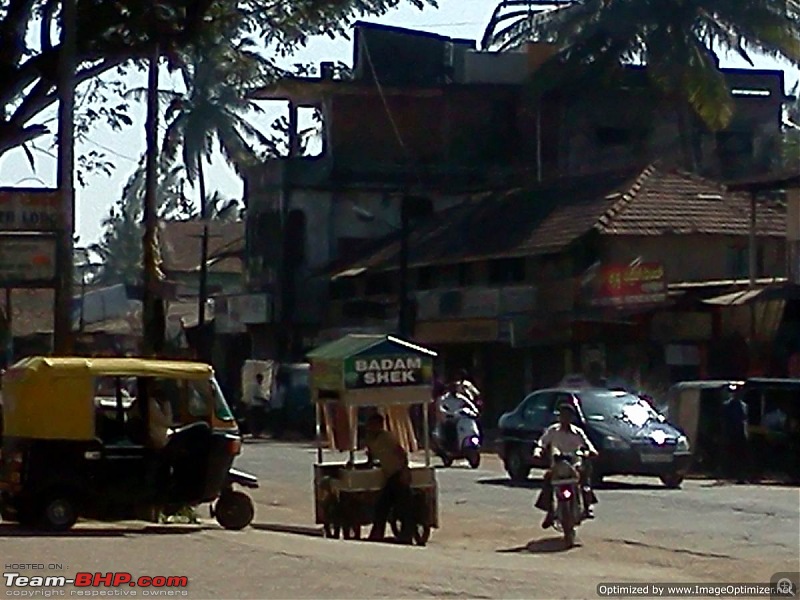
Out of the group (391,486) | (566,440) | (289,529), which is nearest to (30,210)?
(289,529)

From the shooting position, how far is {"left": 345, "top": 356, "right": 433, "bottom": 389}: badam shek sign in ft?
60.4

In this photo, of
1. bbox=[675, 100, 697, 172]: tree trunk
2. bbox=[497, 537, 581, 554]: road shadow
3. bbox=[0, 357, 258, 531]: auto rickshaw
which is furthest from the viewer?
bbox=[675, 100, 697, 172]: tree trunk

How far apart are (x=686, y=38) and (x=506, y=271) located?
8039 mm

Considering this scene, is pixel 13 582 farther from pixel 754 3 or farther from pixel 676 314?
pixel 754 3

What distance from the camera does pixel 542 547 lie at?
18.5 meters

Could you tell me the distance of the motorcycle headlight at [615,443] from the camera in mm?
26952

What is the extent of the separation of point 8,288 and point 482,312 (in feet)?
92.2

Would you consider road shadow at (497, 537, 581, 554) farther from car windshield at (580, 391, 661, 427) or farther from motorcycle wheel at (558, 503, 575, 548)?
car windshield at (580, 391, 661, 427)

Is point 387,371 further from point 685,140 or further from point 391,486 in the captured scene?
point 685,140

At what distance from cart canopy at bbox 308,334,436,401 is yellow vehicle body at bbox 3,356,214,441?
160 cm

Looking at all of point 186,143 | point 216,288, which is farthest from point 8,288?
point 216,288

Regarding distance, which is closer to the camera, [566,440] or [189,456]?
[189,456]

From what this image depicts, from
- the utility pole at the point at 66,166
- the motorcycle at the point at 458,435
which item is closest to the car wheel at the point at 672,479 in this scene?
the motorcycle at the point at 458,435

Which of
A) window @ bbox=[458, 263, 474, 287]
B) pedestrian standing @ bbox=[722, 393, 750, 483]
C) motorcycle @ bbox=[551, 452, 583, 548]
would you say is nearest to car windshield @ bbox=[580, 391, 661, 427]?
pedestrian standing @ bbox=[722, 393, 750, 483]
